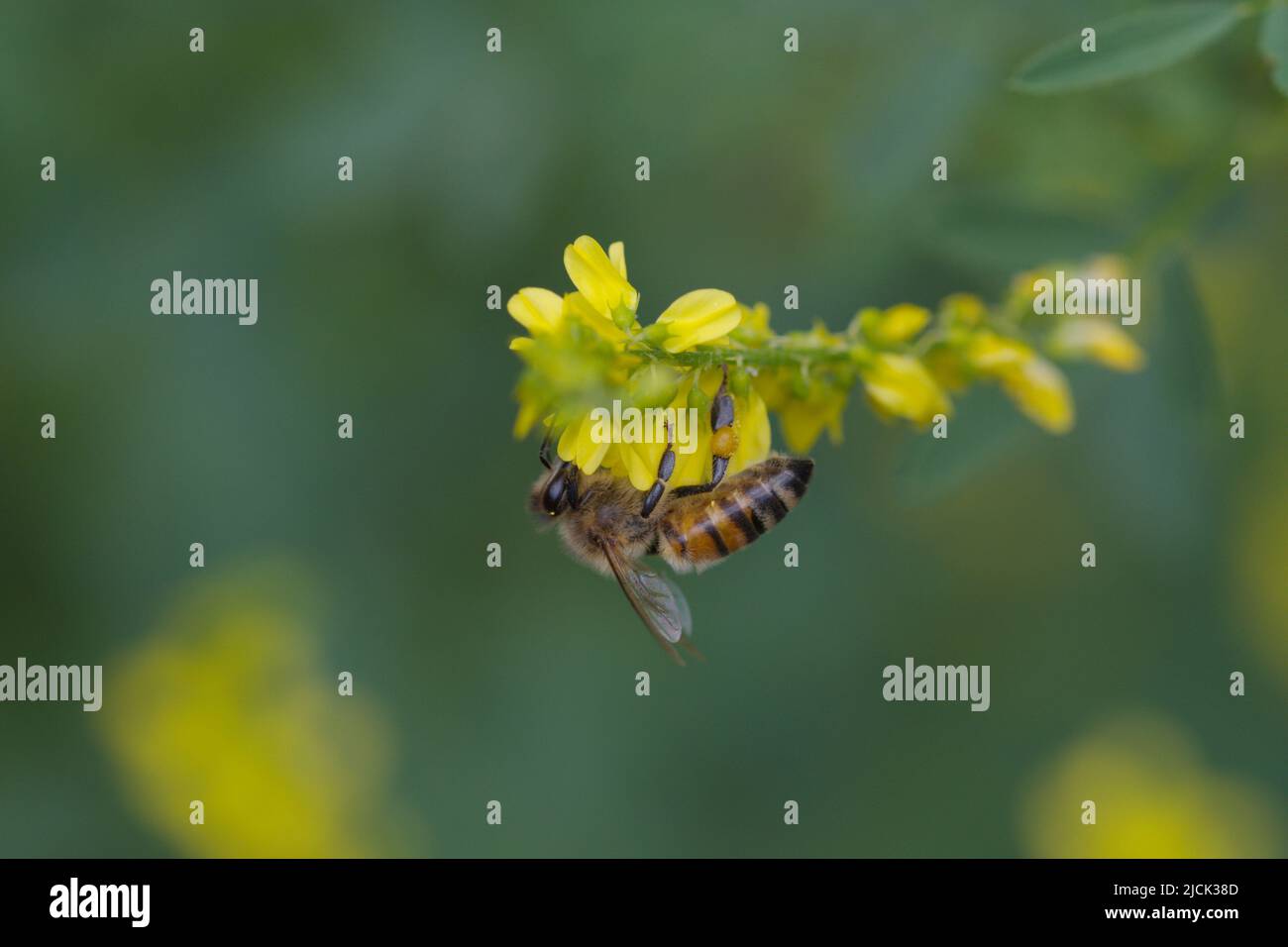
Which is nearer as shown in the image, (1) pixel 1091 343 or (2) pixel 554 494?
(1) pixel 1091 343

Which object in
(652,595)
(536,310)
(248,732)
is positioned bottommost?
(248,732)

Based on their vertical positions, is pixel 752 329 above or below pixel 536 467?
below

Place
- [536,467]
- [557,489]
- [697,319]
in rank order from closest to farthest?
[697,319], [557,489], [536,467]

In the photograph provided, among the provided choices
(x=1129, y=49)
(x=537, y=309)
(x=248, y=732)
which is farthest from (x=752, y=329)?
(x=248, y=732)

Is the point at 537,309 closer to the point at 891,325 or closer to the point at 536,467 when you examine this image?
the point at 891,325

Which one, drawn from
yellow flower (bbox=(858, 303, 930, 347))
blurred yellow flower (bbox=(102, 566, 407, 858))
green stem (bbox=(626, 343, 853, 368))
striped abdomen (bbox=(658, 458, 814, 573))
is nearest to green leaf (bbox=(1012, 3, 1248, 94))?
yellow flower (bbox=(858, 303, 930, 347))

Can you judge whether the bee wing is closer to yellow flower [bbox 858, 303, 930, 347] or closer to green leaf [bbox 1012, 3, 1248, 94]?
yellow flower [bbox 858, 303, 930, 347]

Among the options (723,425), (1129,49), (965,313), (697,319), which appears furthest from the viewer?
(965,313)
